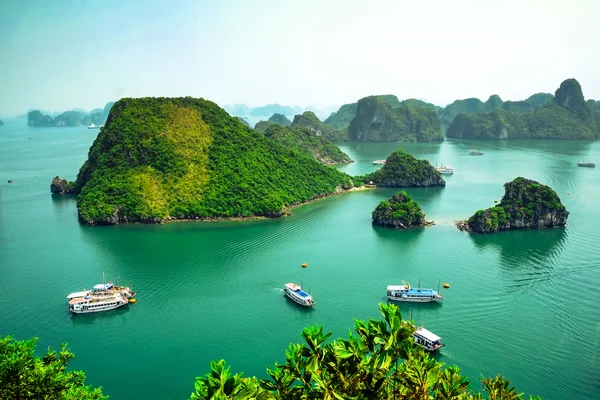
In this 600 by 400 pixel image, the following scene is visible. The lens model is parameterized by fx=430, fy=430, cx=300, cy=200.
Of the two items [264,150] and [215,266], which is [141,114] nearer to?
[264,150]

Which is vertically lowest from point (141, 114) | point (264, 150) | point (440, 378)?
point (440, 378)

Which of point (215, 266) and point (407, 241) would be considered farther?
point (407, 241)

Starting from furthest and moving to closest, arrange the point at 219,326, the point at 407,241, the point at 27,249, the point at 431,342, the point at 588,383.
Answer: the point at 407,241, the point at 27,249, the point at 219,326, the point at 431,342, the point at 588,383

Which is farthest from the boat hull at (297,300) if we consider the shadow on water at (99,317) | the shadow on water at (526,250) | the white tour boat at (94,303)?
the shadow on water at (526,250)

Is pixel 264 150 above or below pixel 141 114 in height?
below

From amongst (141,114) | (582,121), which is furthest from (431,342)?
(582,121)

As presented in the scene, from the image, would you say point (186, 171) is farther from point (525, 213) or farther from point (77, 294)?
point (525, 213)

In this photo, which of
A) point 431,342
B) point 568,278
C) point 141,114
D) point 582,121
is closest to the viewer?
point 431,342
